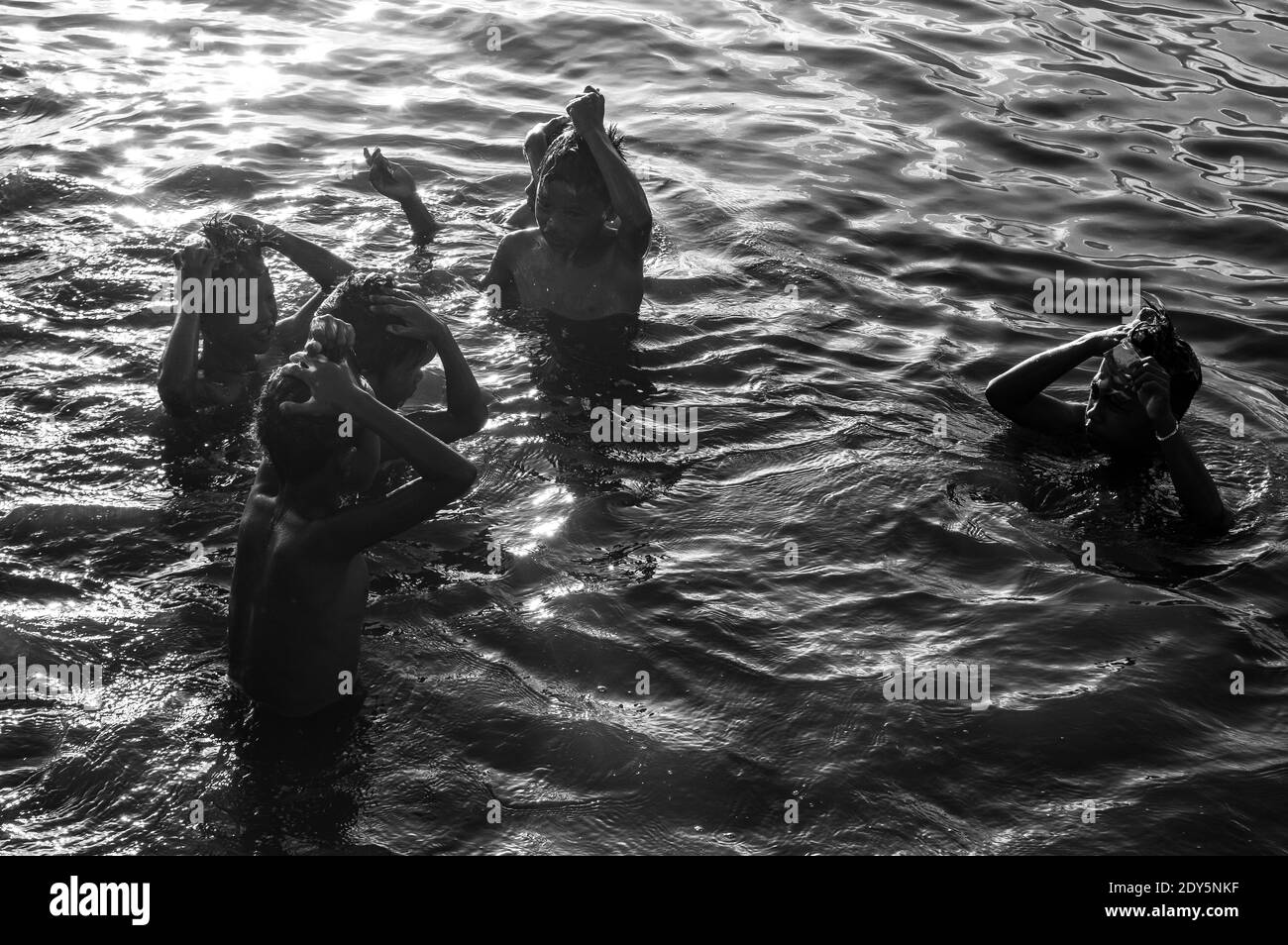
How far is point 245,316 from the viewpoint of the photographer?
6102mm

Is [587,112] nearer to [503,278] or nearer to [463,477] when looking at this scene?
[503,278]

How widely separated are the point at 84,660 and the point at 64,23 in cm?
932

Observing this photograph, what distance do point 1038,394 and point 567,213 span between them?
8.60 ft

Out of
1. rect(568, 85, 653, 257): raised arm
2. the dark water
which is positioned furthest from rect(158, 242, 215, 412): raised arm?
rect(568, 85, 653, 257): raised arm

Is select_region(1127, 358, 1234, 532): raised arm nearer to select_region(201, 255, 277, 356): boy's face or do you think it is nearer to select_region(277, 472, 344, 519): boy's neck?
select_region(277, 472, 344, 519): boy's neck

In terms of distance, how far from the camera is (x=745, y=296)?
791cm

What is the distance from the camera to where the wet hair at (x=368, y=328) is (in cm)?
496

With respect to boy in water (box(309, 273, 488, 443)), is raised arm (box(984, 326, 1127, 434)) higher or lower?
lower

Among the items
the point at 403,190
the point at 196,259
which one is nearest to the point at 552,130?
the point at 403,190

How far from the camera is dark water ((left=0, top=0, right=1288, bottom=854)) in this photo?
4.35 m

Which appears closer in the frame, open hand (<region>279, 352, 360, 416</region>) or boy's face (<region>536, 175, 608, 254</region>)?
open hand (<region>279, 352, 360, 416</region>)

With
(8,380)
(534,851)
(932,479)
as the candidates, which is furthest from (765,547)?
(8,380)
